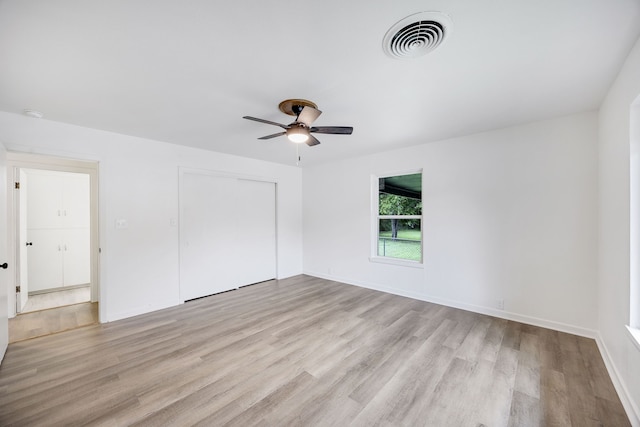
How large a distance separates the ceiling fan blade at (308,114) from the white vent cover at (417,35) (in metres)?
0.73

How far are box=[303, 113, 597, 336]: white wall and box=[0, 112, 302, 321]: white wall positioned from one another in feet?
10.9

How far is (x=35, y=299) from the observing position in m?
4.15

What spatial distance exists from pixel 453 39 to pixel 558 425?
2.56m

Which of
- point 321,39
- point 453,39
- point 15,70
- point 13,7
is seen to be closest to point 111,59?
point 13,7

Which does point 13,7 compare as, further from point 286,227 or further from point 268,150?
point 286,227

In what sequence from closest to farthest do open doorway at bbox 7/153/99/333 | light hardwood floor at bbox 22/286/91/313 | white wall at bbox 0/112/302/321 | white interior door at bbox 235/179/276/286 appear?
1. white wall at bbox 0/112/302/321
2. open doorway at bbox 7/153/99/333
3. light hardwood floor at bbox 22/286/91/313
4. white interior door at bbox 235/179/276/286

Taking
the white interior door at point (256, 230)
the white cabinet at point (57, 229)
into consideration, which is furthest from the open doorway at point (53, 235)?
the white interior door at point (256, 230)

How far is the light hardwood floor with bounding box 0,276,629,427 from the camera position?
169cm

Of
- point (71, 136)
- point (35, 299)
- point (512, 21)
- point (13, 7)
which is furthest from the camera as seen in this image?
point (35, 299)

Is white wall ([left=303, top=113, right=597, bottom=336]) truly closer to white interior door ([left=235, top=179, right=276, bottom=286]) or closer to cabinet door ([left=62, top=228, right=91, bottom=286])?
white interior door ([left=235, top=179, right=276, bottom=286])

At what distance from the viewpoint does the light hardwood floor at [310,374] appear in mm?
1694

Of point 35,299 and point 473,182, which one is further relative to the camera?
point 35,299

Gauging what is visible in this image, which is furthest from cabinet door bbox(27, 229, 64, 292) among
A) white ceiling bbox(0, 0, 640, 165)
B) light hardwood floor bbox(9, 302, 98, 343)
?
white ceiling bbox(0, 0, 640, 165)

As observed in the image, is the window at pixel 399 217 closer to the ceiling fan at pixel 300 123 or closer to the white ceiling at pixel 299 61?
the white ceiling at pixel 299 61
